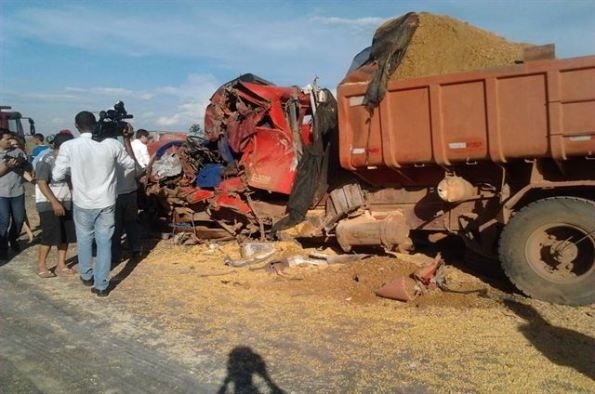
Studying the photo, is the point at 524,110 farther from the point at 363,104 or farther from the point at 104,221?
the point at 104,221

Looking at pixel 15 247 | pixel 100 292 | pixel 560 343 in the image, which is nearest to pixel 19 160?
pixel 15 247

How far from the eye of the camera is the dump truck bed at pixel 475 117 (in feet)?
16.6

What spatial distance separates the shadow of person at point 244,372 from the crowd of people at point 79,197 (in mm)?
2392

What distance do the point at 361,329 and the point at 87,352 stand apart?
7.28 ft

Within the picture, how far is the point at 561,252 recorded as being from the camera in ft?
17.1

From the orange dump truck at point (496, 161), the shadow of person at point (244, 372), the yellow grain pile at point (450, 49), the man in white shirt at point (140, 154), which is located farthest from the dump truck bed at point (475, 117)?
the man in white shirt at point (140, 154)

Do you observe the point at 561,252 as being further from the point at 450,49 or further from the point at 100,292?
the point at 100,292

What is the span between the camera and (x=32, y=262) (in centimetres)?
780

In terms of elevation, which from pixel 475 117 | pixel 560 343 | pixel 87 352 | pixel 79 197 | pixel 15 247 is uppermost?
pixel 475 117

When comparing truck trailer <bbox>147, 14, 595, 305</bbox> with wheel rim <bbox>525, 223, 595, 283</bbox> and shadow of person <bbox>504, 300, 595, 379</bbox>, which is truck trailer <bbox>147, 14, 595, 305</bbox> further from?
shadow of person <bbox>504, 300, 595, 379</bbox>

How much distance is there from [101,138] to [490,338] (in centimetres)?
486

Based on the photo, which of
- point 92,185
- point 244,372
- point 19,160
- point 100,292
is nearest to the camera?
point 244,372

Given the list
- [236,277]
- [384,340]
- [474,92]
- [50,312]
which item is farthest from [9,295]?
[474,92]

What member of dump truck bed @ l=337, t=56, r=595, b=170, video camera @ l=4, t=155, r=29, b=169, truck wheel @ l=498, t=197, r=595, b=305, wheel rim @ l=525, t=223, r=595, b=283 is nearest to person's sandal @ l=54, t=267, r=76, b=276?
video camera @ l=4, t=155, r=29, b=169
